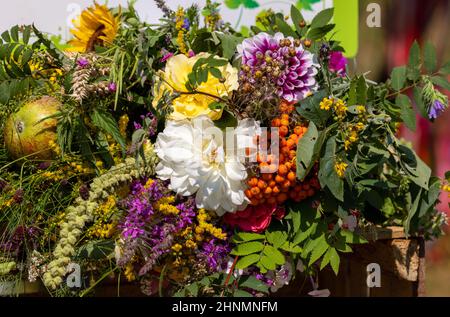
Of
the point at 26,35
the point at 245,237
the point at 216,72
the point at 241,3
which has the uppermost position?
the point at 241,3

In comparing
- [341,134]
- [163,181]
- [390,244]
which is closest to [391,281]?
[390,244]

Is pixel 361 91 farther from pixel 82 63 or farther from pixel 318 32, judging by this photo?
pixel 82 63

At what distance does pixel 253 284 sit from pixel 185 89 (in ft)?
1.30

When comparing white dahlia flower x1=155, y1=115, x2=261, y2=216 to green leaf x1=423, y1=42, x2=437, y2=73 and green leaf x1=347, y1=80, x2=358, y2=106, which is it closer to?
green leaf x1=347, y1=80, x2=358, y2=106

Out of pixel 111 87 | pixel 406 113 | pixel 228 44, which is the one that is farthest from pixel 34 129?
pixel 406 113

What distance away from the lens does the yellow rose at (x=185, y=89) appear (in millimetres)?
1128

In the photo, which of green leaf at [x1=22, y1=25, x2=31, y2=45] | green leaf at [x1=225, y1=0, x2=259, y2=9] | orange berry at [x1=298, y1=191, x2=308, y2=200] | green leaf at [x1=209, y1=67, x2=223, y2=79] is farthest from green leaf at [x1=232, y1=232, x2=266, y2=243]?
green leaf at [x1=225, y1=0, x2=259, y2=9]

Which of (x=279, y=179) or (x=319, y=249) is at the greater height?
(x=279, y=179)

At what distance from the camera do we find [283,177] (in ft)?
3.61

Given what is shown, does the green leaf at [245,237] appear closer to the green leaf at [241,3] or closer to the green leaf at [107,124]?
the green leaf at [107,124]

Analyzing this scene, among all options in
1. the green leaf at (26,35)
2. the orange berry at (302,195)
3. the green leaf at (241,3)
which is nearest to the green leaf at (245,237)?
the orange berry at (302,195)

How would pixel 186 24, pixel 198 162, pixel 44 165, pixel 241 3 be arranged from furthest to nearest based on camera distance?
1. pixel 241 3
2. pixel 186 24
3. pixel 44 165
4. pixel 198 162

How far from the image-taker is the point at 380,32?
7.27 feet
